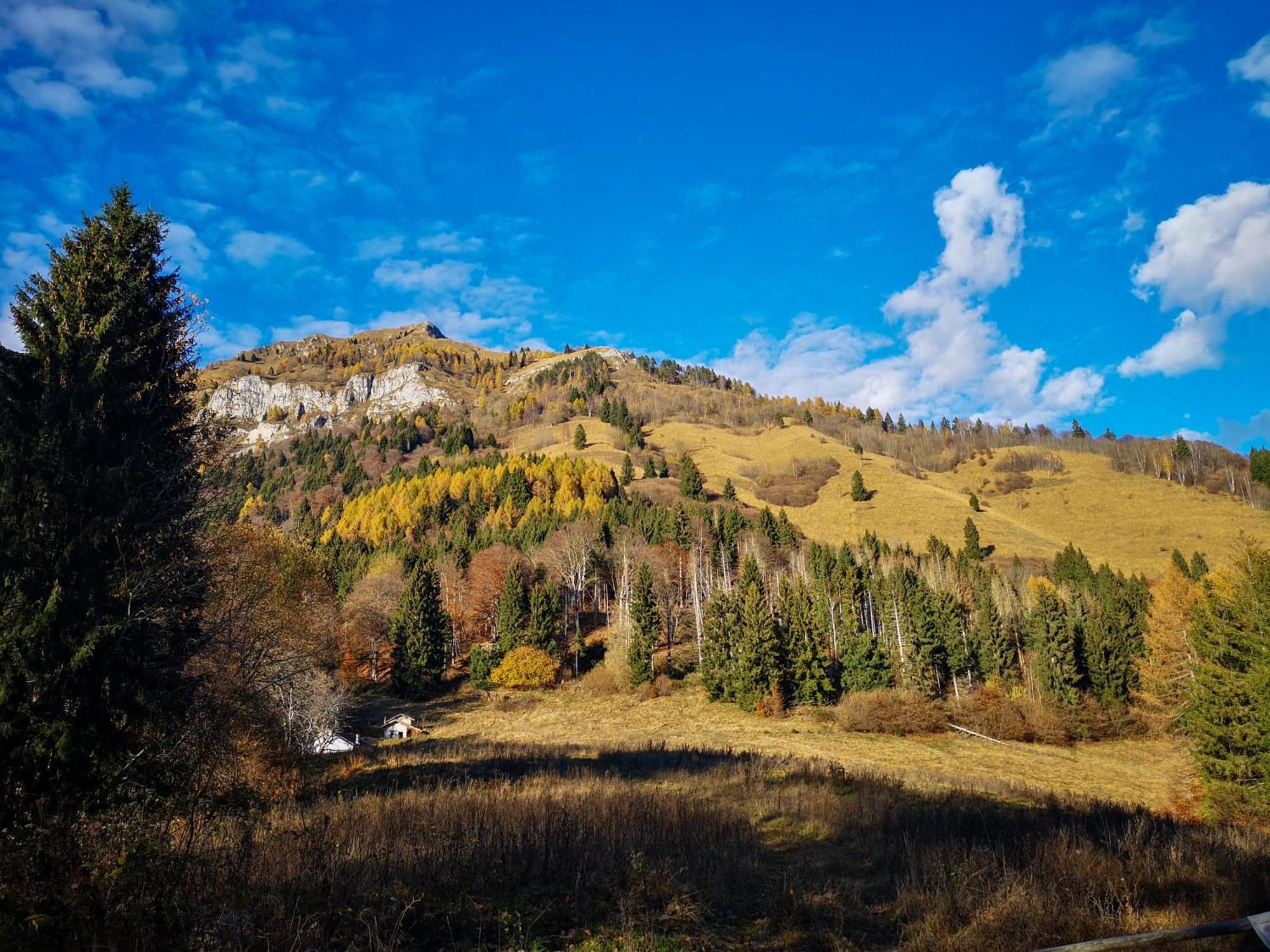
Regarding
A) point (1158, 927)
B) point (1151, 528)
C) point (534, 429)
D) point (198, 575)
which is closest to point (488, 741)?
point (198, 575)

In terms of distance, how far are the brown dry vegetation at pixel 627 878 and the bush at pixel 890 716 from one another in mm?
32246

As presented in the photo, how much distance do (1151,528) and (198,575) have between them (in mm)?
128651

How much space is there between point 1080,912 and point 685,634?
64505 mm

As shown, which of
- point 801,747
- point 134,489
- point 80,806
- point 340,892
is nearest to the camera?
point 340,892

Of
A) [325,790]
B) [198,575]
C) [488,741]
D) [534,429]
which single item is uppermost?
[534,429]

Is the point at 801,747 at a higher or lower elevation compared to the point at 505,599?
lower

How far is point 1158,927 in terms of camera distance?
6926 mm

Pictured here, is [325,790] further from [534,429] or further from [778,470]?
[534,429]

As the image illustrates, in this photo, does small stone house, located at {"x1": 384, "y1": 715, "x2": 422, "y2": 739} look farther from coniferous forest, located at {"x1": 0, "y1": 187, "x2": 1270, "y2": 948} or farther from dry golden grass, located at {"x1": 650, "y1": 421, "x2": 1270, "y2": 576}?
dry golden grass, located at {"x1": 650, "y1": 421, "x2": 1270, "y2": 576}

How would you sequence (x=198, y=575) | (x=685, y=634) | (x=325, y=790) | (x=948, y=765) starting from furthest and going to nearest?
(x=685, y=634) → (x=948, y=765) → (x=325, y=790) → (x=198, y=575)

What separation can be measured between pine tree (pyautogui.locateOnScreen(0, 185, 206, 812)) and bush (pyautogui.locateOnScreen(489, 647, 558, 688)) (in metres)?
46.7

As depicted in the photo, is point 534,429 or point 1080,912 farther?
point 534,429

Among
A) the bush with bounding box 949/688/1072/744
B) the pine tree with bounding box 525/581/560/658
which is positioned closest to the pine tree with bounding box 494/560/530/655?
the pine tree with bounding box 525/581/560/658

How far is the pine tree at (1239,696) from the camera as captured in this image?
Result: 2270 cm
